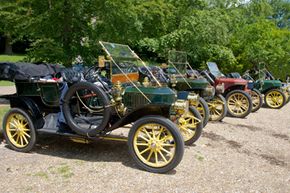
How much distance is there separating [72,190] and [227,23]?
1419 centimetres

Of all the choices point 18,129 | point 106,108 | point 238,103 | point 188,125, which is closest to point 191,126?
point 188,125

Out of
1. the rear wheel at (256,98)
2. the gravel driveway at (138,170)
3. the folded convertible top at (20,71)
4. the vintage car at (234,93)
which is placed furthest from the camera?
the rear wheel at (256,98)

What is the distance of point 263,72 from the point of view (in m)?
11.6

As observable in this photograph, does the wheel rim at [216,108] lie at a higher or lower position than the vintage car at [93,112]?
lower

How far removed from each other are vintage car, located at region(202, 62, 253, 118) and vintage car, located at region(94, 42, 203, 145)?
11.1 ft

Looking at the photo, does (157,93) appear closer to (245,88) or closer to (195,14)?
(245,88)

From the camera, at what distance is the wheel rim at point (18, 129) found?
5488 millimetres

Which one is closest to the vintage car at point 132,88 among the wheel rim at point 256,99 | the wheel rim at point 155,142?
the wheel rim at point 155,142

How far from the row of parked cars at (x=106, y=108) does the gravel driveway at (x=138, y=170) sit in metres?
0.26

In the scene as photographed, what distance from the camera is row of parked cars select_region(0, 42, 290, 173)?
471 cm

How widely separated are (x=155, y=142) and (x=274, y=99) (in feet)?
25.9

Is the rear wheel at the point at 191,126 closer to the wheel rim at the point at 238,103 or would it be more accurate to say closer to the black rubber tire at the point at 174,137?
the black rubber tire at the point at 174,137

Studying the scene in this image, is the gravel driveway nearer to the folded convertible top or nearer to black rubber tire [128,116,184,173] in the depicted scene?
black rubber tire [128,116,184,173]

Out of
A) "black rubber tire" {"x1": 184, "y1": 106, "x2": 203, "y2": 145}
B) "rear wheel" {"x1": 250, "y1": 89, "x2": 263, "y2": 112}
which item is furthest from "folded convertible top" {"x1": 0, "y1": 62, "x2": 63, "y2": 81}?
"rear wheel" {"x1": 250, "y1": 89, "x2": 263, "y2": 112}
